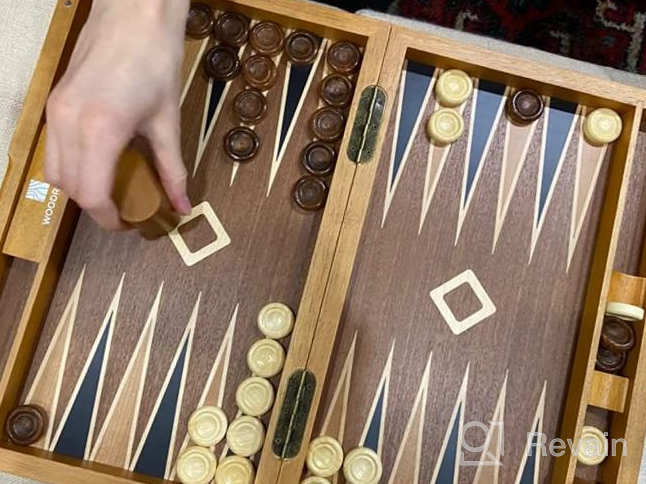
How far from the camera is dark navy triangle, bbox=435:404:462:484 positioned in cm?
119

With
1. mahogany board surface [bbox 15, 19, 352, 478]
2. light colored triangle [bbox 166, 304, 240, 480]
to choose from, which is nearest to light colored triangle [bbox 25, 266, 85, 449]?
mahogany board surface [bbox 15, 19, 352, 478]

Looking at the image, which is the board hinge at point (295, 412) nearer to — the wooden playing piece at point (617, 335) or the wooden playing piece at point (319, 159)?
the wooden playing piece at point (319, 159)

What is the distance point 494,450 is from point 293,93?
0.75 meters

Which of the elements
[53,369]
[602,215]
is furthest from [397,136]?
[53,369]

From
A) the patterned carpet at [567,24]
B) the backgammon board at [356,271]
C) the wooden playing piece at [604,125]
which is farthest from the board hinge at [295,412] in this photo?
the patterned carpet at [567,24]

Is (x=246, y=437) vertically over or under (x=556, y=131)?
under

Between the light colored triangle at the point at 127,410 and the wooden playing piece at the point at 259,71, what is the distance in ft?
1.33

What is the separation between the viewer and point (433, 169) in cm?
126

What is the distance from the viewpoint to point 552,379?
121 centimetres

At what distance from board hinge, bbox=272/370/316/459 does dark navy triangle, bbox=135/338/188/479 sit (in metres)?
0.20

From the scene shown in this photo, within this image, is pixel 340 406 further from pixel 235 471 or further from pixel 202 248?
pixel 202 248

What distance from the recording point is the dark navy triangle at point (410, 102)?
1.26m

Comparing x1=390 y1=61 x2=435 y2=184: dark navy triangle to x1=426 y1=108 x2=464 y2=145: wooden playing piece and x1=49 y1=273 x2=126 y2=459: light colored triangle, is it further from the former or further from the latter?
x1=49 y1=273 x2=126 y2=459: light colored triangle

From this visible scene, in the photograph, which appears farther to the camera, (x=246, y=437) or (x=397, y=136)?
(x=397, y=136)
